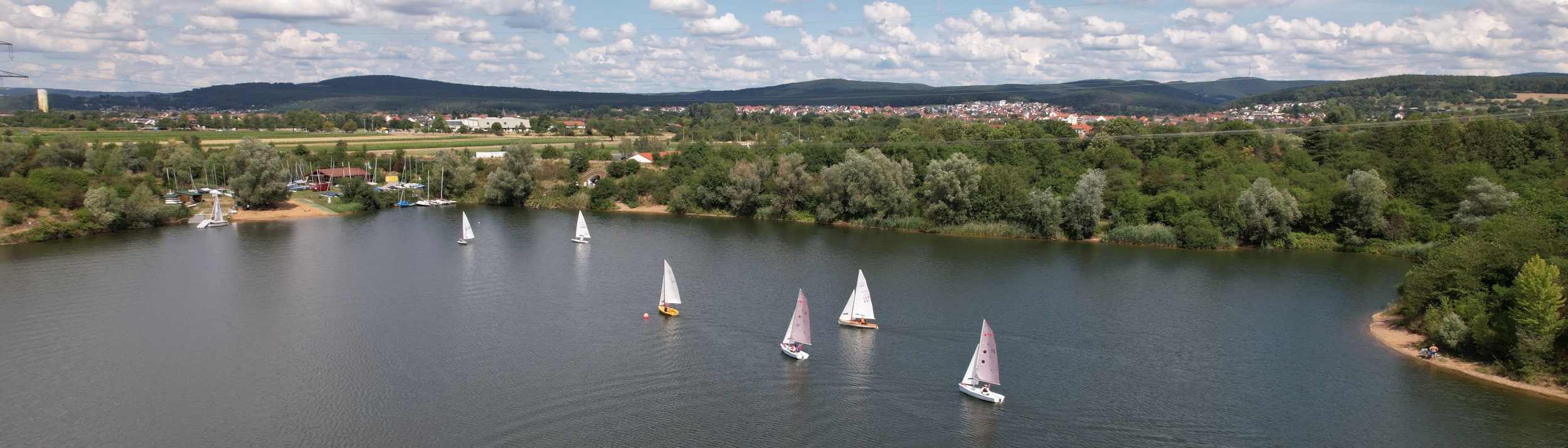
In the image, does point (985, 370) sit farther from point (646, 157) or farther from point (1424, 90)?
point (1424, 90)

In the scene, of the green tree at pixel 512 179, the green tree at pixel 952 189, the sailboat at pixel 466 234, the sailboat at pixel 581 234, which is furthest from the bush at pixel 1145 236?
the green tree at pixel 512 179

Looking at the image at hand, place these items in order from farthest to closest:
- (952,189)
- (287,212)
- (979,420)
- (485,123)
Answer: (485,123), (287,212), (952,189), (979,420)

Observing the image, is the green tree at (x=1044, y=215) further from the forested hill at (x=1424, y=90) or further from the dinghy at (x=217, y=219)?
the forested hill at (x=1424, y=90)

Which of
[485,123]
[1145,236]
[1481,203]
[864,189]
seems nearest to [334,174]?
[864,189]

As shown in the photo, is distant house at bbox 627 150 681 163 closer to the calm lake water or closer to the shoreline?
the calm lake water

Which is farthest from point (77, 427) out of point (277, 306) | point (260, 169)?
point (260, 169)

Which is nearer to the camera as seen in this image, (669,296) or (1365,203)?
(669,296)

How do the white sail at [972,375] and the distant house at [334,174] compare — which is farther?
the distant house at [334,174]
